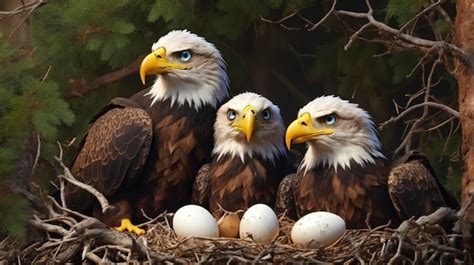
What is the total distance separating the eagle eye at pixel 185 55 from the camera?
603cm

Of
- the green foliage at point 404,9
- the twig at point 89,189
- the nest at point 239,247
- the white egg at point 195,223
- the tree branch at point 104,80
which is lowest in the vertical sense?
the nest at point 239,247

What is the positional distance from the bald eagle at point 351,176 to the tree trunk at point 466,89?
158 mm

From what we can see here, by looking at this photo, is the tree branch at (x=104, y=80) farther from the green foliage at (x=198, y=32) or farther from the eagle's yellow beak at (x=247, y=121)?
the eagle's yellow beak at (x=247, y=121)

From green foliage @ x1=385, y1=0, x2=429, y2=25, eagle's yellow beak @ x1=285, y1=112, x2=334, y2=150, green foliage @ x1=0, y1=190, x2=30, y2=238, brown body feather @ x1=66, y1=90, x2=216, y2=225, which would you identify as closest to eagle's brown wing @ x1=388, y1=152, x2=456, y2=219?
eagle's yellow beak @ x1=285, y1=112, x2=334, y2=150

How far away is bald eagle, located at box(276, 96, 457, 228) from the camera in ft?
18.7

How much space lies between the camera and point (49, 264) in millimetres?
5508

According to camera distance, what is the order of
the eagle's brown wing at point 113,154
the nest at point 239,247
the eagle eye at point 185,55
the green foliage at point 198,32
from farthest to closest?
the eagle eye at point 185,55, the eagle's brown wing at point 113,154, the green foliage at point 198,32, the nest at point 239,247

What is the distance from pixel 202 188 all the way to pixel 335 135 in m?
0.61

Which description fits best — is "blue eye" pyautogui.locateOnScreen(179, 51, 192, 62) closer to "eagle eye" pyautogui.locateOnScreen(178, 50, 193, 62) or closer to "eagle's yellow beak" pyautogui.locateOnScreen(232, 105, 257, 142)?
"eagle eye" pyautogui.locateOnScreen(178, 50, 193, 62)

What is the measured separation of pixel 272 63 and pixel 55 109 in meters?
2.00

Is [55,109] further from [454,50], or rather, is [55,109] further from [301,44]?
[301,44]

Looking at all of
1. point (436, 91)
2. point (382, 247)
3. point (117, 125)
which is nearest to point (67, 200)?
point (117, 125)

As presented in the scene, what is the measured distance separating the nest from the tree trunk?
18cm

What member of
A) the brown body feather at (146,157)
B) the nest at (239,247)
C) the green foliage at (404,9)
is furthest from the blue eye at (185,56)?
the green foliage at (404,9)
